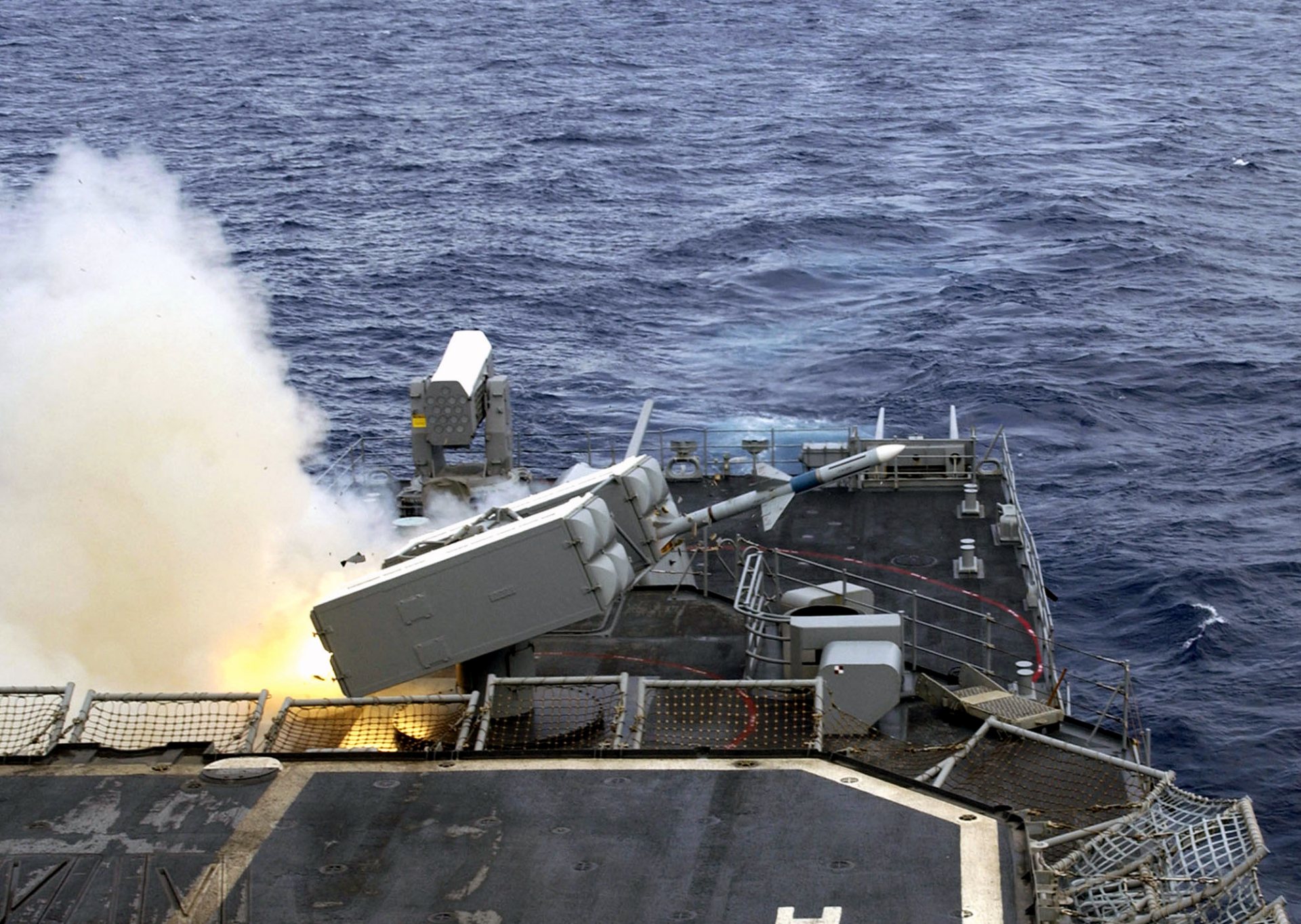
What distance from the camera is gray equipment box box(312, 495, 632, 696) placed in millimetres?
16625

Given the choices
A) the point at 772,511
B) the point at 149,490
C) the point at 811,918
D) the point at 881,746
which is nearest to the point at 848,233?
the point at 772,511

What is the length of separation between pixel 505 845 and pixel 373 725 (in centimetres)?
440

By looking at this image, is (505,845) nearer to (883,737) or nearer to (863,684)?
(863,684)

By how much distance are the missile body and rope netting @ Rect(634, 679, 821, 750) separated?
211 cm

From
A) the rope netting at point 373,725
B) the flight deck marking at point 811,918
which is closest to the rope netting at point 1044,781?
the flight deck marking at point 811,918

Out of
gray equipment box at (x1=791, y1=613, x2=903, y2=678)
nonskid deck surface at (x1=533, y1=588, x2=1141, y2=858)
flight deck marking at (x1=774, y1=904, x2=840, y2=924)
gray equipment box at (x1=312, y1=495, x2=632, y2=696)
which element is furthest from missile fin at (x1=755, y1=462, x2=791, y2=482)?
flight deck marking at (x1=774, y1=904, x2=840, y2=924)

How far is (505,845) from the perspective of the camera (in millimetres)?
12484

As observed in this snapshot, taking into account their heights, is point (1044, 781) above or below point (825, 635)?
below

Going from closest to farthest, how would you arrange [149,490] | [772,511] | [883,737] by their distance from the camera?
1. [883,737]
2. [149,490]
3. [772,511]

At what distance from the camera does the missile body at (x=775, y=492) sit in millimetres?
19656

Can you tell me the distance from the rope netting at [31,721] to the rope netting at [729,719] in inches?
208

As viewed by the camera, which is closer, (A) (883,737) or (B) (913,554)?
(A) (883,737)

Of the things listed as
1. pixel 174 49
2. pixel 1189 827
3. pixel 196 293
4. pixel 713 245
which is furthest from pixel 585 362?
pixel 174 49

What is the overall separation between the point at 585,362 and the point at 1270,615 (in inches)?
798
